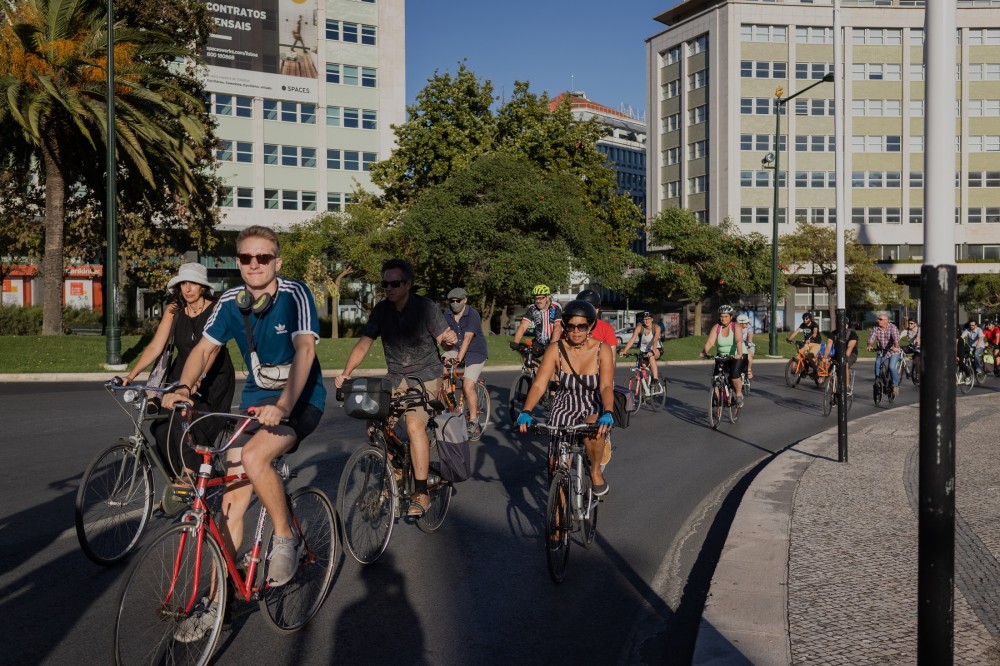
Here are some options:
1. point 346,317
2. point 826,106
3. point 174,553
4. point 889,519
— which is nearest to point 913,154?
point 826,106

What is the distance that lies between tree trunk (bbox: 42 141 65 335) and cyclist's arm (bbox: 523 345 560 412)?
22.8 meters

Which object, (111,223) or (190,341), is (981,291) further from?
(190,341)

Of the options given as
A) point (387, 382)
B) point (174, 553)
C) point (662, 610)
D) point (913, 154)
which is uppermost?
point (913, 154)

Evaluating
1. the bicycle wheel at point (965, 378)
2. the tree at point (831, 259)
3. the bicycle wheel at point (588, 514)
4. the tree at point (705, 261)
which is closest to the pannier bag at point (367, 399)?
the bicycle wheel at point (588, 514)

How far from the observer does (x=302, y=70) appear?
201 ft

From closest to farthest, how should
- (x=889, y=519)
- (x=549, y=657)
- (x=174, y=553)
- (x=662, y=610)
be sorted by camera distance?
(x=174, y=553)
(x=549, y=657)
(x=662, y=610)
(x=889, y=519)

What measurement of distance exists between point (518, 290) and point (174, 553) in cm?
3223

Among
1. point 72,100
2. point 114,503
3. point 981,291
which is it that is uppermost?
point 72,100

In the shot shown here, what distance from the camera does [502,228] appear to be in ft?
119

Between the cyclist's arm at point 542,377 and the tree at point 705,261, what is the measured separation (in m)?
48.6

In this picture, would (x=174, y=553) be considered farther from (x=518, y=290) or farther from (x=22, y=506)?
(x=518, y=290)

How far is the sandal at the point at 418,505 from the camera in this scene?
21.1ft

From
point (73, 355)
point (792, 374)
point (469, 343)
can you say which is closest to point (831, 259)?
point (792, 374)

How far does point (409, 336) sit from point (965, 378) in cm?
1943
